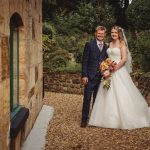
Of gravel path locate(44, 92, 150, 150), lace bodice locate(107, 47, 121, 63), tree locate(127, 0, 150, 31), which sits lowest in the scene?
gravel path locate(44, 92, 150, 150)

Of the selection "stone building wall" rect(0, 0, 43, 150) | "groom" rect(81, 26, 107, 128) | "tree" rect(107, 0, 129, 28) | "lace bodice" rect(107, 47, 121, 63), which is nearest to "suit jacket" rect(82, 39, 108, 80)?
"groom" rect(81, 26, 107, 128)

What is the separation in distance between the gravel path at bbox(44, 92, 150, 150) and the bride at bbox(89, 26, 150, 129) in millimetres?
250

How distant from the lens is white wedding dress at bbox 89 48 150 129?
7836 millimetres

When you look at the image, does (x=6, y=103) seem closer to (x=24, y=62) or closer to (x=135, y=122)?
(x=24, y=62)

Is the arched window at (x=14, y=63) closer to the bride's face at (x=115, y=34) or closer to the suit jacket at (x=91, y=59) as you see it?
the suit jacket at (x=91, y=59)

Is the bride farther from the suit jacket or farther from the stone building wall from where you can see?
the stone building wall

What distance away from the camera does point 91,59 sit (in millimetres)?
7859

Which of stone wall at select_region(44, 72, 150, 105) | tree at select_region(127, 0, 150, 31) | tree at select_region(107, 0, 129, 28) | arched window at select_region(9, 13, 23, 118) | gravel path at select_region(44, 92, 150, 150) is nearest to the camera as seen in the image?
arched window at select_region(9, 13, 23, 118)

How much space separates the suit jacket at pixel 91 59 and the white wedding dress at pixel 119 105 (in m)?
0.36

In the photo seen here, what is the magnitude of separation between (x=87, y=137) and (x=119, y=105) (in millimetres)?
1167

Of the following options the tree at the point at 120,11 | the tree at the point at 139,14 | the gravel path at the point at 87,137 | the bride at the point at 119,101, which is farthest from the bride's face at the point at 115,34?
the tree at the point at 120,11

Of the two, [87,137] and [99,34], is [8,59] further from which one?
[99,34]

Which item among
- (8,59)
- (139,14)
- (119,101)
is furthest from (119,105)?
(139,14)

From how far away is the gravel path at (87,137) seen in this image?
253 inches
